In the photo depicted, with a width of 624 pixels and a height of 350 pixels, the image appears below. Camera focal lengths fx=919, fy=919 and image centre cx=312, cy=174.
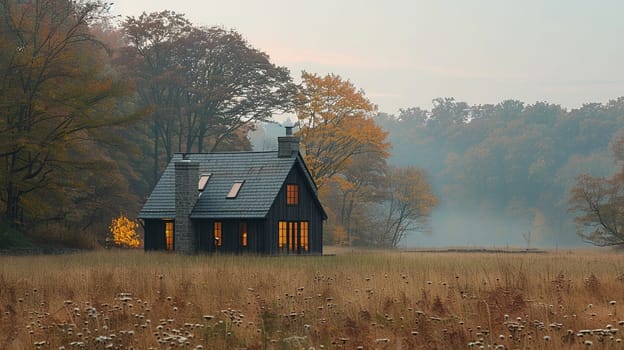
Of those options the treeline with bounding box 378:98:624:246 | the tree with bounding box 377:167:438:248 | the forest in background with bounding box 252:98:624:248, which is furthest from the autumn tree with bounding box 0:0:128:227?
the treeline with bounding box 378:98:624:246

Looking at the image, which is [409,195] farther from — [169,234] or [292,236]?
[169,234]

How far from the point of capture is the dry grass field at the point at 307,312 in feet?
45.3

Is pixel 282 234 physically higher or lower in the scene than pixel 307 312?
higher

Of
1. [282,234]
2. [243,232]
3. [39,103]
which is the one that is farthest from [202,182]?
[39,103]

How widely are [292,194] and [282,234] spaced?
214 cm

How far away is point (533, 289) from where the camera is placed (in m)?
19.5

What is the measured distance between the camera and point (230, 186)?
46.5m

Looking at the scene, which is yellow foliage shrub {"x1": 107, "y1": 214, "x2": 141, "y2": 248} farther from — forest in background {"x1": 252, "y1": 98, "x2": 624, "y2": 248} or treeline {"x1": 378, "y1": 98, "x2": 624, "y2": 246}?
treeline {"x1": 378, "y1": 98, "x2": 624, "y2": 246}

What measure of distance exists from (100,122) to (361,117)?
24.2 metres

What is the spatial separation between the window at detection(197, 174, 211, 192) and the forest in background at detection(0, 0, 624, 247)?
13.2 feet

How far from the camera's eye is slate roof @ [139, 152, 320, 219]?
4484 centimetres

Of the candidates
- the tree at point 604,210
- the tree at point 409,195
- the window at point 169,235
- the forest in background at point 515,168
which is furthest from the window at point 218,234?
the forest in background at point 515,168

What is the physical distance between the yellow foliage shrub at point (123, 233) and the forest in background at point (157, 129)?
124 cm

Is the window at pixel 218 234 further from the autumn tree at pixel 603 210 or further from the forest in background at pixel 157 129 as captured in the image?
the autumn tree at pixel 603 210
